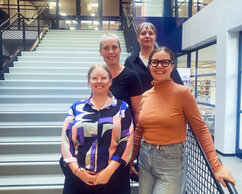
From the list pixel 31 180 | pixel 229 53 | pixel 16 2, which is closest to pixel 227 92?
pixel 229 53

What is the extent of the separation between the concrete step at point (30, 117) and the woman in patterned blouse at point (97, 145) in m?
2.58

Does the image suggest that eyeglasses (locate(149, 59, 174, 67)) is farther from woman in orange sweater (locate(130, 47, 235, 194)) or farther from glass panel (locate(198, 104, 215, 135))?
glass panel (locate(198, 104, 215, 135))

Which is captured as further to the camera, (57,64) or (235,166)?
(57,64)

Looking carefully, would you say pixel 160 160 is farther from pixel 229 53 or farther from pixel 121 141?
pixel 229 53

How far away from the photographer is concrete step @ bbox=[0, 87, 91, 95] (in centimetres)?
470

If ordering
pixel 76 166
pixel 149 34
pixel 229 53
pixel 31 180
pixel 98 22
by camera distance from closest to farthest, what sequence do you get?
pixel 76 166
pixel 149 34
pixel 31 180
pixel 229 53
pixel 98 22

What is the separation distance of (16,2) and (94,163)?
14071 mm

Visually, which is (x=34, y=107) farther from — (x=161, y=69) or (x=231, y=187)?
(x=231, y=187)

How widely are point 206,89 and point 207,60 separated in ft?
2.94

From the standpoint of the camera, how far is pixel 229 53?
5469 millimetres

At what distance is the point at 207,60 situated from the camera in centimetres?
744

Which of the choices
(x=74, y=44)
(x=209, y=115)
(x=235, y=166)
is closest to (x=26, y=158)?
(x=235, y=166)

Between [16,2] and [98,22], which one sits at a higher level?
[16,2]

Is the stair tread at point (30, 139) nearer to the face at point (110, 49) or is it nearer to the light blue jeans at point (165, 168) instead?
the face at point (110, 49)
